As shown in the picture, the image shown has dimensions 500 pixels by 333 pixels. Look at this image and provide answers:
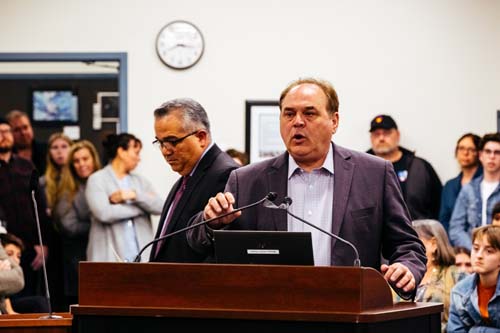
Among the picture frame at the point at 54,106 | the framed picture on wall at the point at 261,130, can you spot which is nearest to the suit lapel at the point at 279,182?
the framed picture on wall at the point at 261,130

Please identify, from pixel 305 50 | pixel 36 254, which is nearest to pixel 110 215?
pixel 36 254

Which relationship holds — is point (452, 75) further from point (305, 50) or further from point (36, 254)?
point (36, 254)

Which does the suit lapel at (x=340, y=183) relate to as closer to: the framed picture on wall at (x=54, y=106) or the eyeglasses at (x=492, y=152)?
the eyeglasses at (x=492, y=152)

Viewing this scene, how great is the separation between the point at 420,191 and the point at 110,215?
2469 millimetres

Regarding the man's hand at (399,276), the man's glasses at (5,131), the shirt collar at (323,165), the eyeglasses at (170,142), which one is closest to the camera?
the man's hand at (399,276)

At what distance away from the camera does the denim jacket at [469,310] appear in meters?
6.28

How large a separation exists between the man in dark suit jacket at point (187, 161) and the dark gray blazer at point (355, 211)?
54 cm

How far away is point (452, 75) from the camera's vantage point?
31.6 feet

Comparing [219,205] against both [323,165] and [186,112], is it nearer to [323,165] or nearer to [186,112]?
[323,165]

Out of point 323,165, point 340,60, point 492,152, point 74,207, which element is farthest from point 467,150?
point 323,165

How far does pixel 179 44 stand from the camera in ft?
31.4

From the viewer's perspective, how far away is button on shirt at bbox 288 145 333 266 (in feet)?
13.0

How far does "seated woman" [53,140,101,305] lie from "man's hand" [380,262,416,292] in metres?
5.47

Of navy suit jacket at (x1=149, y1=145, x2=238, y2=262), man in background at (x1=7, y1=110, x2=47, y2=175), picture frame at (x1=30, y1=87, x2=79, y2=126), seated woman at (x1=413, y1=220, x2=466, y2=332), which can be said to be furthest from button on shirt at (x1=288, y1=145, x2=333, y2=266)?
picture frame at (x1=30, y1=87, x2=79, y2=126)
